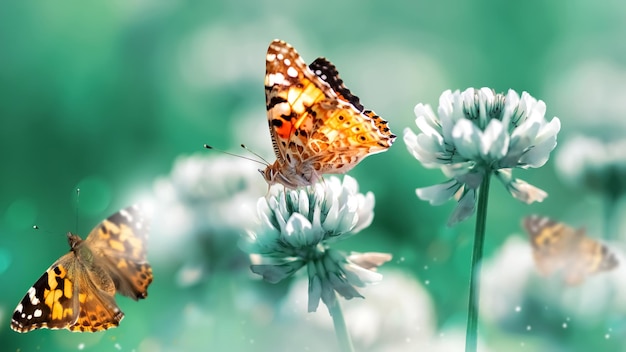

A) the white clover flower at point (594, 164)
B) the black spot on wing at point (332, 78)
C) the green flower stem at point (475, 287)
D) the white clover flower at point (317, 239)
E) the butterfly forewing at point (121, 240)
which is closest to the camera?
the green flower stem at point (475, 287)

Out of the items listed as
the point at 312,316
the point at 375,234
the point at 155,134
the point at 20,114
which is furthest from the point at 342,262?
the point at 20,114

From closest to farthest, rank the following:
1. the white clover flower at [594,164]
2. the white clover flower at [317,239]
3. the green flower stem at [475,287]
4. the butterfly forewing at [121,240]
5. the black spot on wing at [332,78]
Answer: the green flower stem at [475,287], the white clover flower at [317,239], the black spot on wing at [332,78], the butterfly forewing at [121,240], the white clover flower at [594,164]

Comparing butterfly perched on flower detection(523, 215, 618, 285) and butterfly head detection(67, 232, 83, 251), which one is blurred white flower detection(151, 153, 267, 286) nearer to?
butterfly head detection(67, 232, 83, 251)

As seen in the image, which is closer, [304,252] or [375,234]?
[304,252]

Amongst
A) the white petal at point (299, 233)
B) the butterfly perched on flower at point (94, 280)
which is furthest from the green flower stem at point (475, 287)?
the butterfly perched on flower at point (94, 280)

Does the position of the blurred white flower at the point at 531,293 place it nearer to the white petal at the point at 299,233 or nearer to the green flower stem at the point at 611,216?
the green flower stem at the point at 611,216

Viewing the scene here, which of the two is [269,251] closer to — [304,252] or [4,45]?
[304,252]

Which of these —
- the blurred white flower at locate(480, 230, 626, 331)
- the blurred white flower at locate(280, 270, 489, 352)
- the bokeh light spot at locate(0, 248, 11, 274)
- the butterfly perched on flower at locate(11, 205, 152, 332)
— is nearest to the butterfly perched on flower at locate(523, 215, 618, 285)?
the blurred white flower at locate(480, 230, 626, 331)
